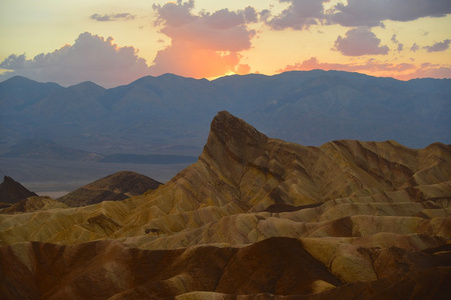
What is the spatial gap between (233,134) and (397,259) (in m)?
85.9

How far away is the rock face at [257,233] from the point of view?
221ft

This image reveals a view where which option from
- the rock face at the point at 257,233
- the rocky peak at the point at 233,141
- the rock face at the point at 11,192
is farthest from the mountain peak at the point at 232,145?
the rock face at the point at 11,192

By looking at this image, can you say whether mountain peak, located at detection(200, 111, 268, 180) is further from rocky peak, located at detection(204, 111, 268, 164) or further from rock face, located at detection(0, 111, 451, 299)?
rock face, located at detection(0, 111, 451, 299)

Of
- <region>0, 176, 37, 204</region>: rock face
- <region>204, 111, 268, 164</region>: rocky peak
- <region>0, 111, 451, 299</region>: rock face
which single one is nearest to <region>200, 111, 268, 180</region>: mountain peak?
<region>204, 111, 268, 164</region>: rocky peak

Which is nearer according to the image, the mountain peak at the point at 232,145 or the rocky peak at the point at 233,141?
the mountain peak at the point at 232,145

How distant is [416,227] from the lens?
8600 centimetres

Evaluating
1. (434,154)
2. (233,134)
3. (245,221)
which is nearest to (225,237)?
(245,221)

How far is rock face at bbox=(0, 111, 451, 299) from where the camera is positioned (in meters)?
67.4

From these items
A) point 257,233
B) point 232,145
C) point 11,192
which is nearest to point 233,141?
point 232,145

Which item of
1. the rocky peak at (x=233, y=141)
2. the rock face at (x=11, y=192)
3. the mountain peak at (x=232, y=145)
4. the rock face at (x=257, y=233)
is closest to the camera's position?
the rock face at (x=257, y=233)

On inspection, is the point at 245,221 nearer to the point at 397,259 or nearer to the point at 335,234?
the point at 335,234

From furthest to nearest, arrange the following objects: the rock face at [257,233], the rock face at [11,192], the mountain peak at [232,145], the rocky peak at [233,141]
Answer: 1. the rock face at [11,192]
2. the rocky peak at [233,141]
3. the mountain peak at [232,145]
4. the rock face at [257,233]

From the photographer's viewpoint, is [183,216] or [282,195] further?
[282,195]

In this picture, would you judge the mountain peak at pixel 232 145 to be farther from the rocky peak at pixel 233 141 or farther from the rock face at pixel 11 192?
the rock face at pixel 11 192
